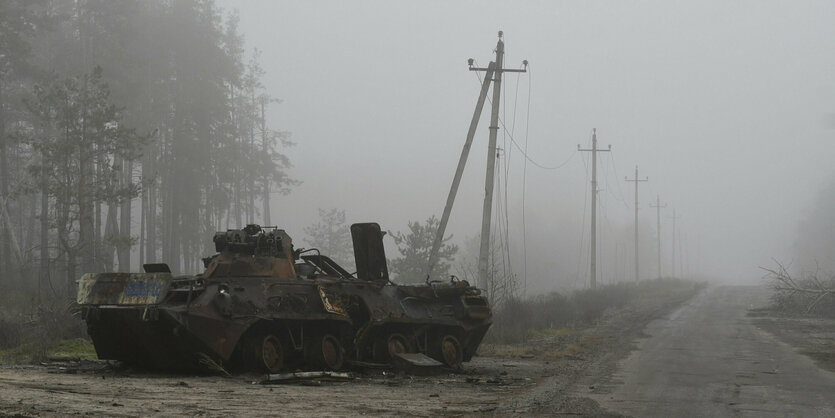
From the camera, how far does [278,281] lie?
15.3m

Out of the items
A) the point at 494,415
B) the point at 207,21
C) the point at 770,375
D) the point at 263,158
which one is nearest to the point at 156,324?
the point at 494,415

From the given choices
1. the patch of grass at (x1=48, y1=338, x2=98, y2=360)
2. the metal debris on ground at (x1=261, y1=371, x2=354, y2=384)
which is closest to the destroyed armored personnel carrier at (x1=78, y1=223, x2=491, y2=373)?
the metal debris on ground at (x1=261, y1=371, x2=354, y2=384)

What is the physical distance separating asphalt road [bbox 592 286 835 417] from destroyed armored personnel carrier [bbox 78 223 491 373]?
3.72 m

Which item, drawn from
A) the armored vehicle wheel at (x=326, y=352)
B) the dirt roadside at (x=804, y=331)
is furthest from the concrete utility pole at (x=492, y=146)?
the armored vehicle wheel at (x=326, y=352)

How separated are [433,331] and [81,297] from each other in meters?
6.43

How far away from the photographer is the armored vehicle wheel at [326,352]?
610 inches

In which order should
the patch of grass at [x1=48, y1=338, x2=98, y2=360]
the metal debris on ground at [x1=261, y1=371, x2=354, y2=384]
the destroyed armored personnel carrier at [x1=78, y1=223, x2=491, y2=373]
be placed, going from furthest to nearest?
1. the patch of grass at [x1=48, y1=338, x2=98, y2=360]
2. the destroyed armored personnel carrier at [x1=78, y1=223, x2=491, y2=373]
3. the metal debris on ground at [x1=261, y1=371, x2=354, y2=384]

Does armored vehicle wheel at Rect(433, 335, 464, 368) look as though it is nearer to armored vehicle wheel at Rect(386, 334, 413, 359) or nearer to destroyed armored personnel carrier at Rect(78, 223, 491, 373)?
destroyed armored personnel carrier at Rect(78, 223, 491, 373)

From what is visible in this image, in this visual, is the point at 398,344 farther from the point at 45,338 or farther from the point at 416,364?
the point at 45,338

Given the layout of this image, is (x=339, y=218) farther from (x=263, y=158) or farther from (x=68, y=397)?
(x=68, y=397)

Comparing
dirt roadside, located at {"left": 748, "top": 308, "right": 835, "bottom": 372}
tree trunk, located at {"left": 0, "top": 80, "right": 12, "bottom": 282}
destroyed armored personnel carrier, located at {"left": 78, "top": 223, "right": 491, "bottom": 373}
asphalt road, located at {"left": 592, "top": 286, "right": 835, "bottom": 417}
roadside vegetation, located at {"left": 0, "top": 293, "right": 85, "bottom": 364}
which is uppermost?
tree trunk, located at {"left": 0, "top": 80, "right": 12, "bottom": 282}

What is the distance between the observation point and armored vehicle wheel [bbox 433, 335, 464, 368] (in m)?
17.7

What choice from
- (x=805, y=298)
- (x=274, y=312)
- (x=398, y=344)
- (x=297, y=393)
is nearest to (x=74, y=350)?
(x=274, y=312)

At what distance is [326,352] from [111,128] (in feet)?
61.0
